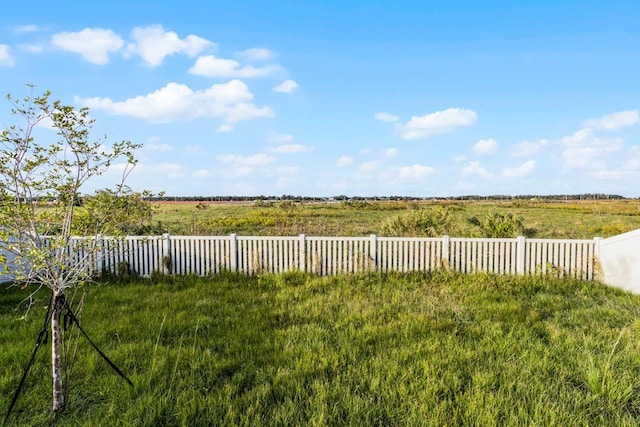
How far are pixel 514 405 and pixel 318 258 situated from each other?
5.07 m

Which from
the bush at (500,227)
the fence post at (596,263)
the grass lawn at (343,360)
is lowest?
the grass lawn at (343,360)

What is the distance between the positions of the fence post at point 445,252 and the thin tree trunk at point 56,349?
655 centimetres

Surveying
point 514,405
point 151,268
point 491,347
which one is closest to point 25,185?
point 514,405

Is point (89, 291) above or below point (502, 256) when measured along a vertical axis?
below

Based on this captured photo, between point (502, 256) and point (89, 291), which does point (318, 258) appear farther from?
point (89, 291)

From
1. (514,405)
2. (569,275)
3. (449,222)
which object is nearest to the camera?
(514,405)

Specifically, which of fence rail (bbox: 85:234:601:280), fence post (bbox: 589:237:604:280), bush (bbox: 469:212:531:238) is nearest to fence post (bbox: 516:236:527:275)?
fence rail (bbox: 85:234:601:280)

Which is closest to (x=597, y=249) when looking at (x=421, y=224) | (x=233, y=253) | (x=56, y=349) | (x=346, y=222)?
(x=421, y=224)

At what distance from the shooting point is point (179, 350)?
12.2 feet

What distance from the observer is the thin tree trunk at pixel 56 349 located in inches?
105

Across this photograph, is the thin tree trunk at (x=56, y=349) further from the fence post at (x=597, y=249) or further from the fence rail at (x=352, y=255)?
the fence post at (x=597, y=249)

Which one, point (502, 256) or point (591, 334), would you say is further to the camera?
point (502, 256)

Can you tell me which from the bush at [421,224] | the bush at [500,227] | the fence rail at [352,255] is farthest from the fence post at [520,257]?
the bush at [421,224]

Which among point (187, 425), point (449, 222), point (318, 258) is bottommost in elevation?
point (187, 425)
